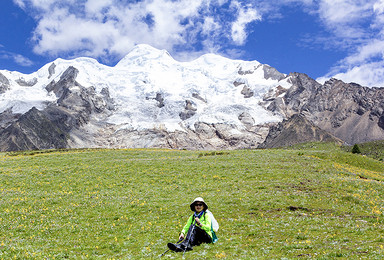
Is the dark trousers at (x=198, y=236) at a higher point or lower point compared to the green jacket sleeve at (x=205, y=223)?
lower

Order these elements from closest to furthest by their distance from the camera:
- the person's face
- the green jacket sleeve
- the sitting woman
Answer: the sitting woman → the green jacket sleeve → the person's face

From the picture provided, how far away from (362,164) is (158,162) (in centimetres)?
3422

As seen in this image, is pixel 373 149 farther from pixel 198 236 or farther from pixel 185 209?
pixel 198 236

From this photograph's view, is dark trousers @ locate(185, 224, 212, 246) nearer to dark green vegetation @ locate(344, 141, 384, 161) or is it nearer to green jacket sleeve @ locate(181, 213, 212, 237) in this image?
green jacket sleeve @ locate(181, 213, 212, 237)

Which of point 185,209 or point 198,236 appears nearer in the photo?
point 198,236

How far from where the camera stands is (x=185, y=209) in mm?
24938

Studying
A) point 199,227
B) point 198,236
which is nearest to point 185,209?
point 198,236

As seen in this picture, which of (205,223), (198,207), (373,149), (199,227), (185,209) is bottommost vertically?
(185,209)

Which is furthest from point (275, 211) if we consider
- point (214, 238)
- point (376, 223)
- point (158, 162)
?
point (158, 162)

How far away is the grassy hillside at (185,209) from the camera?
52.9 ft

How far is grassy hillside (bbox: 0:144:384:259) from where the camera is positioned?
16109 mm

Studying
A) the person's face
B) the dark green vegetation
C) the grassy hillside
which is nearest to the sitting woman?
the person's face

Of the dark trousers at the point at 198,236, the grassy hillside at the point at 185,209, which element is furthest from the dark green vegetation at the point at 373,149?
the dark trousers at the point at 198,236

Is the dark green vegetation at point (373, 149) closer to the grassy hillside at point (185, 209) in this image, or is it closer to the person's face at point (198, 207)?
the grassy hillside at point (185, 209)
